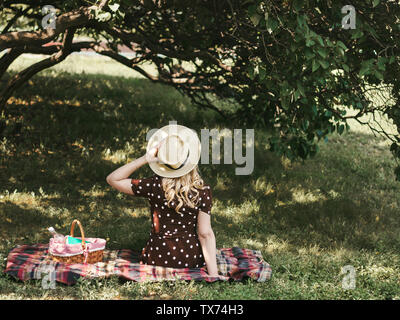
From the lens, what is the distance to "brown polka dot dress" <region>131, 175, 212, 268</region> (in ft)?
15.7

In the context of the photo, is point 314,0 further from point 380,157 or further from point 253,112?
point 380,157

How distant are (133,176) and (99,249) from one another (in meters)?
3.30

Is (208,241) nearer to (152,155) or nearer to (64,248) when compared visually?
(152,155)

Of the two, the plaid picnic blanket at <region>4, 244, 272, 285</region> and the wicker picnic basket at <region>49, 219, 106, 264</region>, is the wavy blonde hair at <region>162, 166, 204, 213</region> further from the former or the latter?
the wicker picnic basket at <region>49, 219, 106, 264</region>

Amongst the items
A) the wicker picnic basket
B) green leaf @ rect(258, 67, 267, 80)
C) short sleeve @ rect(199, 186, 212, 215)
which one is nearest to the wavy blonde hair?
short sleeve @ rect(199, 186, 212, 215)

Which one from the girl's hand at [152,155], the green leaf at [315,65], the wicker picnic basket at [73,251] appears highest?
the green leaf at [315,65]

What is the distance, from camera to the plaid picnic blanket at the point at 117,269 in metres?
4.61

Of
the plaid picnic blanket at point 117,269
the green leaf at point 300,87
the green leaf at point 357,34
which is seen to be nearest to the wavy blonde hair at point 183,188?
the plaid picnic blanket at point 117,269

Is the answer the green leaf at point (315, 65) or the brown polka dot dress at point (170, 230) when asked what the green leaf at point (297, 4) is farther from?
the brown polka dot dress at point (170, 230)

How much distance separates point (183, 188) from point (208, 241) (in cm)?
55

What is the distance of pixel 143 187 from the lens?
479cm

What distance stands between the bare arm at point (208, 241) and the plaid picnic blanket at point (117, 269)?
96mm

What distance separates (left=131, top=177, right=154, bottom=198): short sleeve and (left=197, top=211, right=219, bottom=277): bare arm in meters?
0.50
